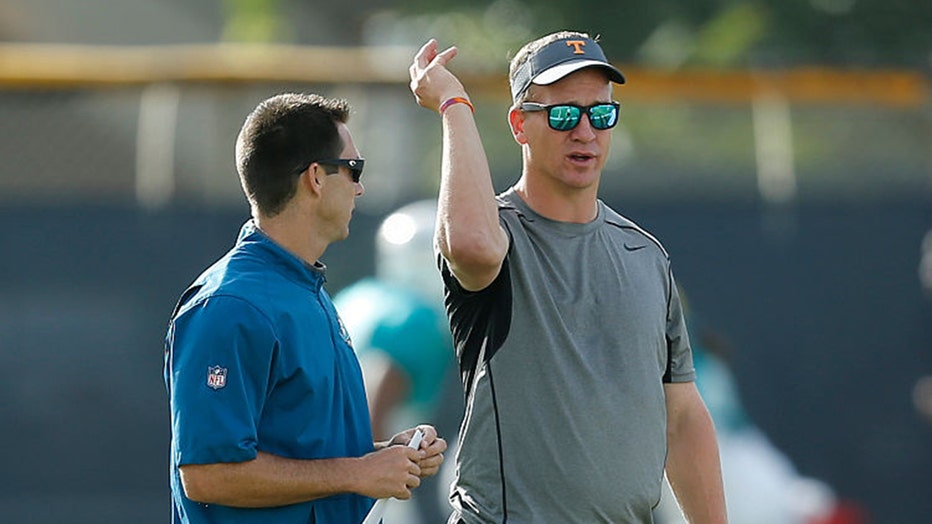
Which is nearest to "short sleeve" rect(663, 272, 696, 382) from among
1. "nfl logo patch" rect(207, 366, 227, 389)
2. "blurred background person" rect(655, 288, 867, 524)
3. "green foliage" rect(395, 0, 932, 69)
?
"nfl logo patch" rect(207, 366, 227, 389)

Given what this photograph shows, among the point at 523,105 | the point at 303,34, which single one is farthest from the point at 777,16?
the point at 523,105

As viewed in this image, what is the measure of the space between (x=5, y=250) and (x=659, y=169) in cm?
371

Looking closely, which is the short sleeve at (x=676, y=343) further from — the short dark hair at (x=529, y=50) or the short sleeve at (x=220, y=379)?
the short sleeve at (x=220, y=379)

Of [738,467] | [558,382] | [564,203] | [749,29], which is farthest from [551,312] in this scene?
[749,29]

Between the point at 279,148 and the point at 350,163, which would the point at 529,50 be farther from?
the point at 279,148

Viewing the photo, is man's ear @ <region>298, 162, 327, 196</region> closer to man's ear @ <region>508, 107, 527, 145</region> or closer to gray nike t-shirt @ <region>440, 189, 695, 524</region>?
gray nike t-shirt @ <region>440, 189, 695, 524</region>

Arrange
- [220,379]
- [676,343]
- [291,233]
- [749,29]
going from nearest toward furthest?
1. [220,379]
2. [291,233]
3. [676,343]
4. [749,29]

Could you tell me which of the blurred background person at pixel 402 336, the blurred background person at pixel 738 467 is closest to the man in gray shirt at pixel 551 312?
the blurred background person at pixel 402 336

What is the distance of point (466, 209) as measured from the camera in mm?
3643

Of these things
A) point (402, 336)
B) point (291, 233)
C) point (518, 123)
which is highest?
point (518, 123)

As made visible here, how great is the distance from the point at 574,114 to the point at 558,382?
63 cm

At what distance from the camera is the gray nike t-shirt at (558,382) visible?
3746mm

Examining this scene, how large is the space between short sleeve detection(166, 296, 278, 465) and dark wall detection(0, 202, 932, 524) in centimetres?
534

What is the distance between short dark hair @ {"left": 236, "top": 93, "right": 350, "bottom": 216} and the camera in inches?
147
